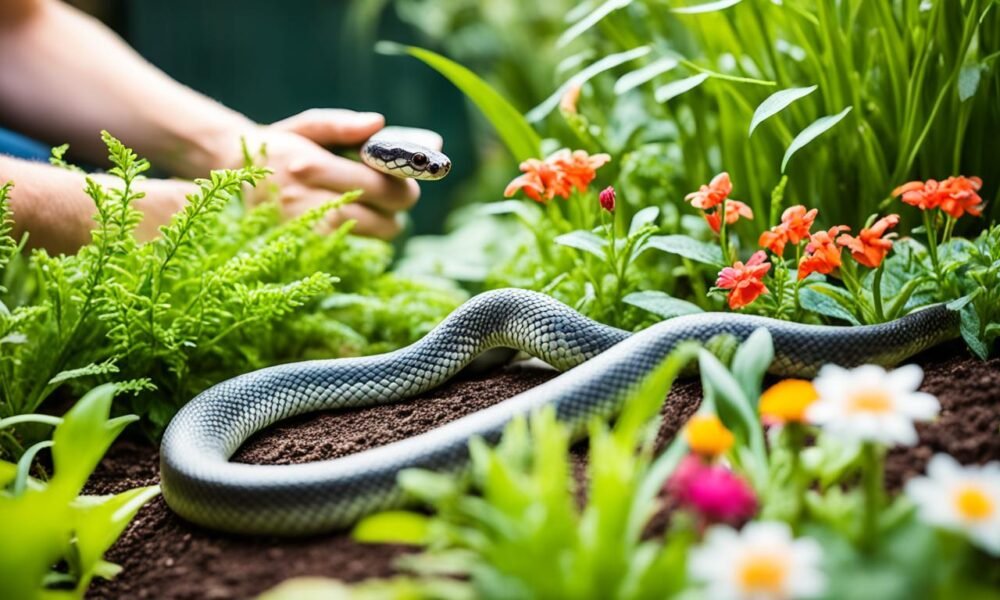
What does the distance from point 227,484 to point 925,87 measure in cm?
227

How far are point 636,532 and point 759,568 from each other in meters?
0.29

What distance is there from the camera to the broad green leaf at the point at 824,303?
2244mm

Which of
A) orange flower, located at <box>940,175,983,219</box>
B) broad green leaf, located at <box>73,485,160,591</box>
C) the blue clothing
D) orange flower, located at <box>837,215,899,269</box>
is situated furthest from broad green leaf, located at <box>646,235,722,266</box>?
the blue clothing

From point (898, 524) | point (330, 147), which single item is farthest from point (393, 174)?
point (898, 524)

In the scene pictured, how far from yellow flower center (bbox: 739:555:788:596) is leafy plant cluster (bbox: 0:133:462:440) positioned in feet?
5.12

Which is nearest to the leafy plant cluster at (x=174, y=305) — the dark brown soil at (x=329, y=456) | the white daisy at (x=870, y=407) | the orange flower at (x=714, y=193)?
the dark brown soil at (x=329, y=456)

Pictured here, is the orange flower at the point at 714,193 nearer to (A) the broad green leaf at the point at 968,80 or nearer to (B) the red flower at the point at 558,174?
(B) the red flower at the point at 558,174

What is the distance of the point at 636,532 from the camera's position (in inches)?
52.5

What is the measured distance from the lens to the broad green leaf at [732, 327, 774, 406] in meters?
1.68

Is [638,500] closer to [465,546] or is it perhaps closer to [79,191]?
[465,546]

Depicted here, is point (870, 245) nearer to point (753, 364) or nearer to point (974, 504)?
point (753, 364)

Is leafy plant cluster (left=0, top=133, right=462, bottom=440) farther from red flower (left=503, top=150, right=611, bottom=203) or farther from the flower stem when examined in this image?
the flower stem

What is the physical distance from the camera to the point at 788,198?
2846 mm

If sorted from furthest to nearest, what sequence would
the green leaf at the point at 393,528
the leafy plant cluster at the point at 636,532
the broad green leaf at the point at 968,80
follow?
the broad green leaf at the point at 968,80
the green leaf at the point at 393,528
the leafy plant cluster at the point at 636,532
